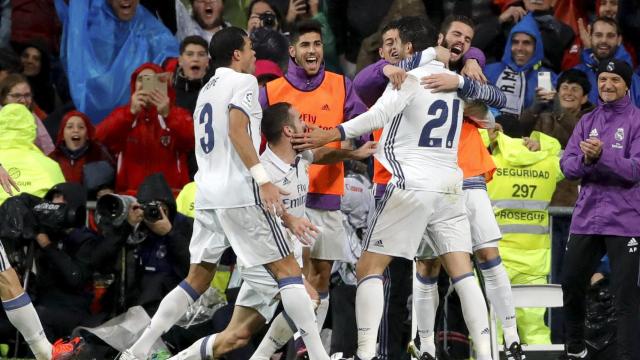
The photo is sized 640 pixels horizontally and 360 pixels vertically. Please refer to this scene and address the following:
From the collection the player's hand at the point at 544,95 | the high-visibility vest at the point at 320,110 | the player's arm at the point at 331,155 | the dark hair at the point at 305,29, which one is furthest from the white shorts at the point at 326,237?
the player's hand at the point at 544,95

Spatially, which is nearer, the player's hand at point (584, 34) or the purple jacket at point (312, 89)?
the purple jacket at point (312, 89)

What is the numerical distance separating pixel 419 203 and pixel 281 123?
100cm

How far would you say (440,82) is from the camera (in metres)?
9.45

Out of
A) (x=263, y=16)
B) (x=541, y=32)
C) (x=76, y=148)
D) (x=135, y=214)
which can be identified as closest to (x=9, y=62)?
(x=76, y=148)

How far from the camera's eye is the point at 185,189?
12.1m

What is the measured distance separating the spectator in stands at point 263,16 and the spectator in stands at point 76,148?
1.72m

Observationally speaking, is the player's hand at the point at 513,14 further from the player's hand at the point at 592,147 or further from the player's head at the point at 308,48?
the player's head at the point at 308,48

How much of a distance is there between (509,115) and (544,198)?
1065 mm

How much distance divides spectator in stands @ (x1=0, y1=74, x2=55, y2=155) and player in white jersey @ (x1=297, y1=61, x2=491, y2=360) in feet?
15.3

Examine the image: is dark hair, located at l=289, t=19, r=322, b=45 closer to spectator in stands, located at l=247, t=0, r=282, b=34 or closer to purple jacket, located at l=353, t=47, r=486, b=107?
purple jacket, located at l=353, t=47, r=486, b=107

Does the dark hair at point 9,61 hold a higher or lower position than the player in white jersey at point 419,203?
higher

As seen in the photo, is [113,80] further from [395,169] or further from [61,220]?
[395,169]

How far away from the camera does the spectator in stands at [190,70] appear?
1341 cm

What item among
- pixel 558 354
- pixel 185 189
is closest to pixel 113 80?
pixel 185 189
